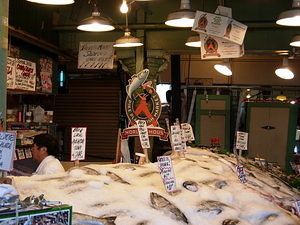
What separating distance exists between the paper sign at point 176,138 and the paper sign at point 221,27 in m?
1.54

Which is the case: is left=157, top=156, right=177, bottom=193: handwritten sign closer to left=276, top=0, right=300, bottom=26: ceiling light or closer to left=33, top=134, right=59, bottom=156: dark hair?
left=33, top=134, right=59, bottom=156: dark hair

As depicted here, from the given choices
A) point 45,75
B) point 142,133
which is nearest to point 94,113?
point 45,75

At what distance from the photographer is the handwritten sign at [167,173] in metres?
3.61

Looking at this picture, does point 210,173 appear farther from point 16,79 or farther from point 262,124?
point 262,124

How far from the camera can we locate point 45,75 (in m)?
8.73

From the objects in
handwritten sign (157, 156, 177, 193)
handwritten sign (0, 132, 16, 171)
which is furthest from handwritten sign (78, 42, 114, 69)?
handwritten sign (0, 132, 16, 171)

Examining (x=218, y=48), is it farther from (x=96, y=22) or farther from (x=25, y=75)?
Result: (x=25, y=75)

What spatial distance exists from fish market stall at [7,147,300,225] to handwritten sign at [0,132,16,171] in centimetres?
53

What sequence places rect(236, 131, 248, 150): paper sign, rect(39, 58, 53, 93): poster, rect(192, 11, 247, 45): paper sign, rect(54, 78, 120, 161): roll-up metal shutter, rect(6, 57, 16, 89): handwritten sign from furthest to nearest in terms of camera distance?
rect(54, 78, 120, 161): roll-up metal shutter → rect(39, 58, 53, 93): poster → rect(6, 57, 16, 89): handwritten sign → rect(192, 11, 247, 45): paper sign → rect(236, 131, 248, 150): paper sign

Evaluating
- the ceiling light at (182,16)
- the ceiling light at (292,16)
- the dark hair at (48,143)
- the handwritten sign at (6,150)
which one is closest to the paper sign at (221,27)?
the ceiling light at (182,16)

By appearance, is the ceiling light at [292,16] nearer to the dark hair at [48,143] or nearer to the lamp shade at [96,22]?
the lamp shade at [96,22]

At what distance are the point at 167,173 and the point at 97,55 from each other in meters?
5.74

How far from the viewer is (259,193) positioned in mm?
4422

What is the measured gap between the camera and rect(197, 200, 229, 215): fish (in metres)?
3.58
